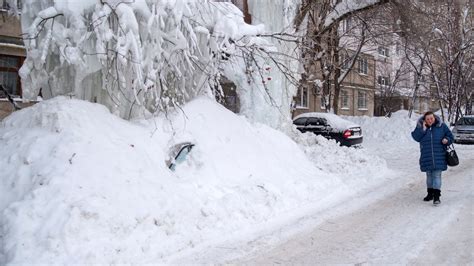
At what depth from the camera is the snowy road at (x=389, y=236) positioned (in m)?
4.80

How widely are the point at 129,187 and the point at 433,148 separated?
4976 millimetres

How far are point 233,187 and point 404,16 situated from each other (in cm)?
1073

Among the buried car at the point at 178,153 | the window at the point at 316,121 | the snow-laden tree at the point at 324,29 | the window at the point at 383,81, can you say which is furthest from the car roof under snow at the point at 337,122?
the window at the point at 383,81

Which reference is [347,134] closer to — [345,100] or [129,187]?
[129,187]

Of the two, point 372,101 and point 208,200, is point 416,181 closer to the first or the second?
point 208,200

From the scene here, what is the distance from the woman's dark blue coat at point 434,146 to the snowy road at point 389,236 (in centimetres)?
61

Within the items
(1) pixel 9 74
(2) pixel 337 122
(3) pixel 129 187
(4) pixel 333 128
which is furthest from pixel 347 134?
(1) pixel 9 74

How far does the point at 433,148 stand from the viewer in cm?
754

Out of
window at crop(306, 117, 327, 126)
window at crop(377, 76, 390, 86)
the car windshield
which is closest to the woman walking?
window at crop(306, 117, 327, 126)

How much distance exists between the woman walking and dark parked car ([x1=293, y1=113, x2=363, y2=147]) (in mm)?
7055

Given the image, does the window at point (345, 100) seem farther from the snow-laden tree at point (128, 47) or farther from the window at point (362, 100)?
the snow-laden tree at point (128, 47)

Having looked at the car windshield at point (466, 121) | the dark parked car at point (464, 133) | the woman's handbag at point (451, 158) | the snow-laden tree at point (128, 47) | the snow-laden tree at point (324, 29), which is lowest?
the dark parked car at point (464, 133)

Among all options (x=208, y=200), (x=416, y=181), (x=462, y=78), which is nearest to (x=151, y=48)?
(x=208, y=200)

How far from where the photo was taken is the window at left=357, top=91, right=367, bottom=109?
1500 inches
